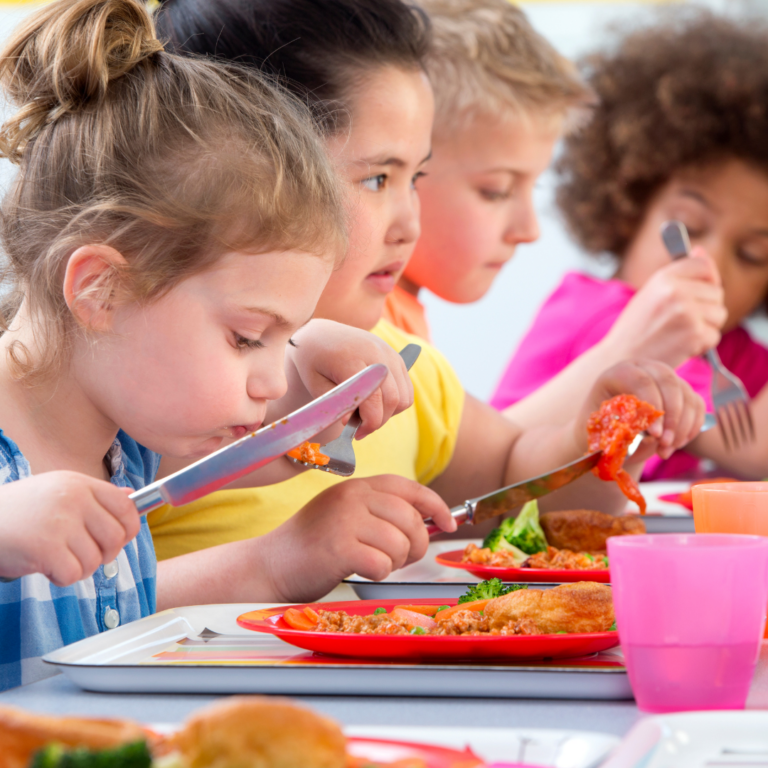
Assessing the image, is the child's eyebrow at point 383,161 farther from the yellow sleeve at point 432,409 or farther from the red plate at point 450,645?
the red plate at point 450,645

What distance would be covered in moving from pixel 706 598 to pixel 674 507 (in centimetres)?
132

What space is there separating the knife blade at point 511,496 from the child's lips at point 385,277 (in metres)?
0.42

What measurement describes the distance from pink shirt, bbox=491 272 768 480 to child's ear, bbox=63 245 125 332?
6.76 ft

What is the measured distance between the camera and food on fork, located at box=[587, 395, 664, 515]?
1413mm

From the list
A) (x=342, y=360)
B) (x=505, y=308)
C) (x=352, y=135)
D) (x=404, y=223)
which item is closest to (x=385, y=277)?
(x=404, y=223)

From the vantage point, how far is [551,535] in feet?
4.55

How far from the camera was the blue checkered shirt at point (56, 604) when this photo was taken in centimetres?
100

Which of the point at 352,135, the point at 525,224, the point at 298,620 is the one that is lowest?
the point at 298,620

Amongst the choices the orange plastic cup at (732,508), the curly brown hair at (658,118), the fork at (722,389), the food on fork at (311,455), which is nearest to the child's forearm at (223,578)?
the food on fork at (311,455)

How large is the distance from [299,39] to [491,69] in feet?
2.90

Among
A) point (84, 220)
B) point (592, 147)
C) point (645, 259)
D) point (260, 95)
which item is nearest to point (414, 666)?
point (84, 220)

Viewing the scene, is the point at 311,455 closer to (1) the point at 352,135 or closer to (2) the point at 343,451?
(2) the point at 343,451

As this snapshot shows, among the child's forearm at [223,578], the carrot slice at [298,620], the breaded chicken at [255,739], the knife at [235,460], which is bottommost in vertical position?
the child's forearm at [223,578]

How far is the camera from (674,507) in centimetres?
185
